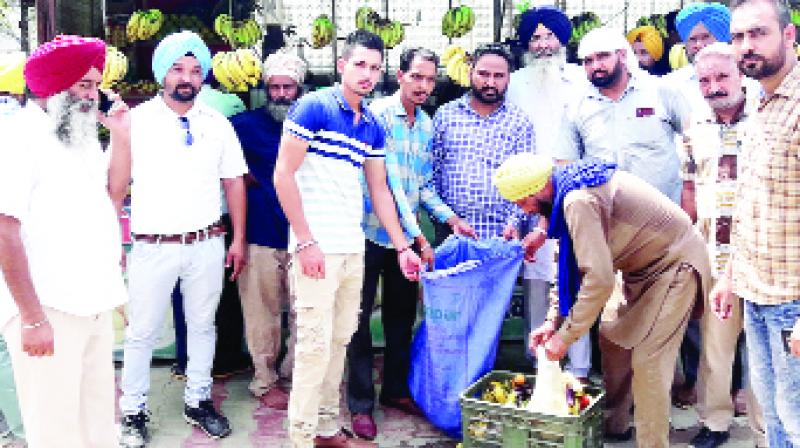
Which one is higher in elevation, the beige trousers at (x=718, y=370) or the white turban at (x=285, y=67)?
the white turban at (x=285, y=67)

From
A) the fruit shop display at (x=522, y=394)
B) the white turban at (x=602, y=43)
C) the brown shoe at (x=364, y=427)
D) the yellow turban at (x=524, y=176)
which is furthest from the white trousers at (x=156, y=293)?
the white turban at (x=602, y=43)

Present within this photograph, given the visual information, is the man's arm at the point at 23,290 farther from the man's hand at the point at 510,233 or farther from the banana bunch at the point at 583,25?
the banana bunch at the point at 583,25

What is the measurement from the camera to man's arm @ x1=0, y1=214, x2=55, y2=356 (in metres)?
2.84

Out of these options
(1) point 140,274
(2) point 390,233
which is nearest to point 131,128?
(1) point 140,274

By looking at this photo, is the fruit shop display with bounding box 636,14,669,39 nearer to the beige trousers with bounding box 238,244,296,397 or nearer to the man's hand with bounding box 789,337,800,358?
the beige trousers with bounding box 238,244,296,397

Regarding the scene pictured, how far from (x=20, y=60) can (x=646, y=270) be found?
3.59 m

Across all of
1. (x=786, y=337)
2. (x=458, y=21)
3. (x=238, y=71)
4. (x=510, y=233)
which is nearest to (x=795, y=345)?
(x=786, y=337)

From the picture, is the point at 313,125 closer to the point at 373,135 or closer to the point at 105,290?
the point at 373,135

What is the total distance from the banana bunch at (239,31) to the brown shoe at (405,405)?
327 cm

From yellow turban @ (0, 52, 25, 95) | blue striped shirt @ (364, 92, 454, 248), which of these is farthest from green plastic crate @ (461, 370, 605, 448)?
yellow turban @ (0, 52, 25, 95)

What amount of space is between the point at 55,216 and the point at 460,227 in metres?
2.15

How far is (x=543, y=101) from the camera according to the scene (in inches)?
194

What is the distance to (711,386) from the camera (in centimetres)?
418

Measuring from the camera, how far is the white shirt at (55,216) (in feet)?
9.57
